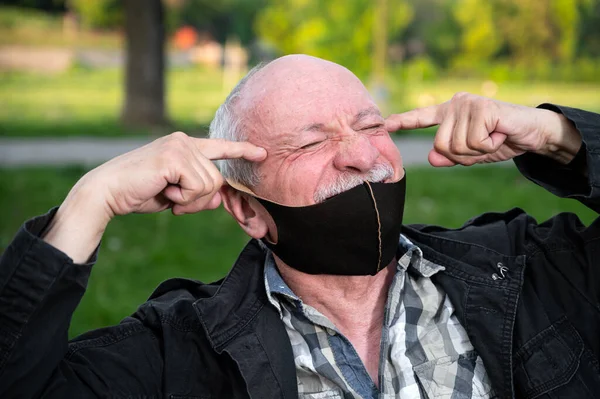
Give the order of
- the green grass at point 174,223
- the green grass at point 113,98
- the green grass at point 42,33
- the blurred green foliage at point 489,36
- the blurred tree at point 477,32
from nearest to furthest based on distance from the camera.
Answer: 1. the green grass at point 174,223
2. the green grass at point 113,98
3. the blurred green foliage at point 489,36
4. the blurred tree at point 477,32
5. the green grass at point 42,33

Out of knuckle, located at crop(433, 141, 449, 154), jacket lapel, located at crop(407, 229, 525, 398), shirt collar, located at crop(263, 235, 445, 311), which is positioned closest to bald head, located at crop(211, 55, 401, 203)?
knuckle, located at crop(433, 141, 449, 154)

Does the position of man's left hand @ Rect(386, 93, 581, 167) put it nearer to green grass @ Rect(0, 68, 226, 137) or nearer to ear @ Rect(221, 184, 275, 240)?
ear @ Rect(221, 184, 275, 240)

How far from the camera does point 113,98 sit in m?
28.5

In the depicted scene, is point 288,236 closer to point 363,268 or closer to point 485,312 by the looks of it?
point 363,268

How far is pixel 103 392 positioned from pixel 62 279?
15.2 inches

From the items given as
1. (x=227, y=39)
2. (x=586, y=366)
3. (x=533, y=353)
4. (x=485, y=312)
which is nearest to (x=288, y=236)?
(x=485, y=312)

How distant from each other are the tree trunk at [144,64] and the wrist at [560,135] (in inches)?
528

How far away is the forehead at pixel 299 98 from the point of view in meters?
2.82

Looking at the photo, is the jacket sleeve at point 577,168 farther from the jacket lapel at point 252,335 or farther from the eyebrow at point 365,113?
the jacket lapel at point 252,335

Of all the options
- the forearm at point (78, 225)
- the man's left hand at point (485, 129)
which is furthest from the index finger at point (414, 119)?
the forearm at point (78, 225)

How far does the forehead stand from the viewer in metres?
2.82

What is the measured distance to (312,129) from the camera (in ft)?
9.16

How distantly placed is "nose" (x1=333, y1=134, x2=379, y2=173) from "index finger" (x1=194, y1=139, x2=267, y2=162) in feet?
0.84

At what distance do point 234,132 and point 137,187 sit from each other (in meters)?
0.52
